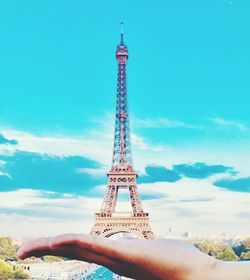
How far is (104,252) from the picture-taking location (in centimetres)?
481

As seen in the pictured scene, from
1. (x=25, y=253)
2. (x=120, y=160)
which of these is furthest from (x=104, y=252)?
(x=120, y=160)

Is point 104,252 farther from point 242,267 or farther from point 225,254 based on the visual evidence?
point 225,254

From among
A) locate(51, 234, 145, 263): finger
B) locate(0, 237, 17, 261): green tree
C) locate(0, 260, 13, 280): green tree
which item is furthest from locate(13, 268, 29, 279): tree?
locate(51, 234, 145, 263): finger

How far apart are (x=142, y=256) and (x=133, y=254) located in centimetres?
8

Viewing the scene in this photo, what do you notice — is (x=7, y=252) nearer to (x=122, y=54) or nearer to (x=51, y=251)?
(x=122, y=54)

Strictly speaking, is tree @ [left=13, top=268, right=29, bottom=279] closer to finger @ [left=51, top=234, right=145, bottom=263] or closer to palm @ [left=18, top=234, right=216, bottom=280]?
palm @ [left=18, top=234, right=216, bottom=280]

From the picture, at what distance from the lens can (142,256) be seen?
16.0 ft

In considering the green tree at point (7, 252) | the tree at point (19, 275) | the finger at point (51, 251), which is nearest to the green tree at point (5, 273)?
the tree at point (19, 275)

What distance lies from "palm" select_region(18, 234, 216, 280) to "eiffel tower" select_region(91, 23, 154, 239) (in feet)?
89.8

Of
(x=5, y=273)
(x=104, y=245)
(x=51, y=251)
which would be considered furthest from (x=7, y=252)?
(x=104, y=245)

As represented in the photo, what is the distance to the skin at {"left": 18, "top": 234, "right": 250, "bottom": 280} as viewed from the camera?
477 centimetres

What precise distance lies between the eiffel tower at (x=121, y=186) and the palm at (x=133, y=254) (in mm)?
27378

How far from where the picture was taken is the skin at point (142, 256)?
188 inches

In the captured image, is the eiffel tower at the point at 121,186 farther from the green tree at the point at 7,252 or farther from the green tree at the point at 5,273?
the green tree at the point at 7,252
